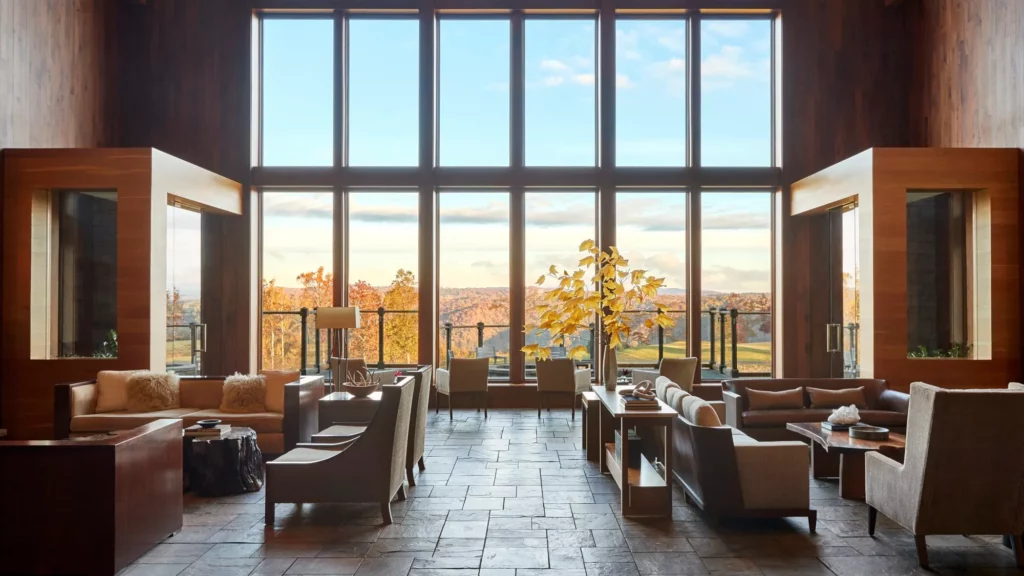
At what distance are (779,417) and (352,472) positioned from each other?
4191 millimetres

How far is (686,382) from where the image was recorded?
7.23 meters

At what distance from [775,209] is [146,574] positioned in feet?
28.0

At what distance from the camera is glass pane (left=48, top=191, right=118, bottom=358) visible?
7262 mm

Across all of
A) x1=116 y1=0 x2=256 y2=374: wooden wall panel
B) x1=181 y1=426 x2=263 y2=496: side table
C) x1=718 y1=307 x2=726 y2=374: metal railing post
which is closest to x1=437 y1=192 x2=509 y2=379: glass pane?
x1=116 y1=0 x2=256 y2=374: wooden wall panel

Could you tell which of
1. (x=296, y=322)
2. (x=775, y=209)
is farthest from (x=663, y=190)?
(x=296, y=322)

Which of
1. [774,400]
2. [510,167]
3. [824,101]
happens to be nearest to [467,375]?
[510,167]

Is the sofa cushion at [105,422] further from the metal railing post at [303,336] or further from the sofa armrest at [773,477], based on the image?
the sofa armrest at [773,477]

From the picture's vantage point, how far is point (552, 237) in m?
9.32

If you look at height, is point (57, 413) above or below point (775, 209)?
below

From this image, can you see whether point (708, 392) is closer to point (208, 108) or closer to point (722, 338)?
point (722, 338)

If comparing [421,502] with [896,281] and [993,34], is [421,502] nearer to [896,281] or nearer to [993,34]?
[896,281]

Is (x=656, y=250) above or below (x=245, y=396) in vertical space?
above

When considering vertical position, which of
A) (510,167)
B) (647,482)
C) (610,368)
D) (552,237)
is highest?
(510,167)

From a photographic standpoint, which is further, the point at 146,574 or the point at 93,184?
the point at 93,184
